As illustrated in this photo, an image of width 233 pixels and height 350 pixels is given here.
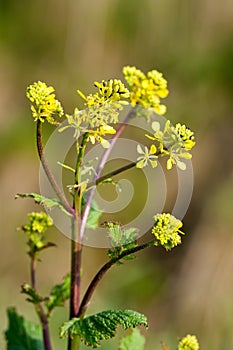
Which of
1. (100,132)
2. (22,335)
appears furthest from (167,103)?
(100,132)

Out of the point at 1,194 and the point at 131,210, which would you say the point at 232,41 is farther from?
the point at 1,194

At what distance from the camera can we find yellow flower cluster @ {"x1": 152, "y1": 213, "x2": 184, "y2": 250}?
835mm

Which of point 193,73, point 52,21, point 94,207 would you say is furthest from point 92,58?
→ point 94,207

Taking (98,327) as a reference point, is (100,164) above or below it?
above

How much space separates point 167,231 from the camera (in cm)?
84

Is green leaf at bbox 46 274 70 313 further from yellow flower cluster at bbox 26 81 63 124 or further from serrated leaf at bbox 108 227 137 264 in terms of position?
yellow flower cluster at bbox 26 81 63 124

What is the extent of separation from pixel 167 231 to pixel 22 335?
0.45 metres

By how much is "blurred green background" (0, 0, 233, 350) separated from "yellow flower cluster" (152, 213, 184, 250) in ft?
6.89

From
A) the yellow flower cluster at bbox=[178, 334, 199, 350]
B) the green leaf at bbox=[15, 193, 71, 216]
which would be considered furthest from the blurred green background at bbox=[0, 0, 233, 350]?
the green leaf at bbox=[15, 193, 71, 216]

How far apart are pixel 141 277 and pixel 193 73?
1.29 m

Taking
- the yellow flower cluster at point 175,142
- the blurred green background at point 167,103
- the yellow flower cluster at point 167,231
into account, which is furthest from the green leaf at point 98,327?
the blurred green background at point 167,103

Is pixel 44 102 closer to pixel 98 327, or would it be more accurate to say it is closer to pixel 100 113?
pixel 100 113

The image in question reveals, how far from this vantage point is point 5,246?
138 inches

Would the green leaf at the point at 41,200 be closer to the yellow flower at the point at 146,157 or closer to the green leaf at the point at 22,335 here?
the yellow flower at the point at 146,157
